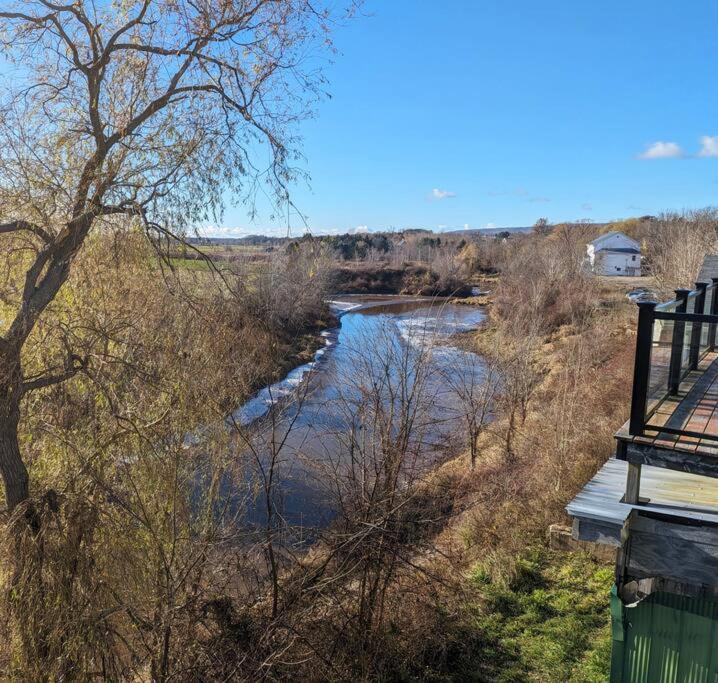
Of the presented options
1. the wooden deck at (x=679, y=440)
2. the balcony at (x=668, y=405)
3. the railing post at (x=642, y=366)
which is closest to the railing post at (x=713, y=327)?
the balcony at (x=668, y=405)

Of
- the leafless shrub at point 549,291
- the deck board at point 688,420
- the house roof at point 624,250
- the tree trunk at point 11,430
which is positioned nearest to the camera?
the deck board at point 688,420

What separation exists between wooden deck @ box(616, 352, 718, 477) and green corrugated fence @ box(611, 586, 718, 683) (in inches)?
53.3

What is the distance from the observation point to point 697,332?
628 centimetres

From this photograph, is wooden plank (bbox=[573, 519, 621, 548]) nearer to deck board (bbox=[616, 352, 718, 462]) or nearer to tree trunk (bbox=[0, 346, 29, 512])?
deck board (bbox=[616, 352, 718, 462])

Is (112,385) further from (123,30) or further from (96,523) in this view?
(123,30)

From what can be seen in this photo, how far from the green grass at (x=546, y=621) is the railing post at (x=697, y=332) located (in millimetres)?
4140

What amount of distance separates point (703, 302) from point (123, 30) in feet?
22.9

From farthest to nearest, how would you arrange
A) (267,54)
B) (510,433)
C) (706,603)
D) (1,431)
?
1. (510,433)
2. (267,54)
3. (1,431)
4. (706,603)

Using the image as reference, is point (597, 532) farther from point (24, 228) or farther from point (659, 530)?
point (24, 228)

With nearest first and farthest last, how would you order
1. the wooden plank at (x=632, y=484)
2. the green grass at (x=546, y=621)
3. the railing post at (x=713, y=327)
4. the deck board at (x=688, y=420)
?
the deck board at (x=688, y=420) → the wooden plank at (x=632, y=484) → the railing post at (x=713, y=327) → the green grass at (x=546, y=621)

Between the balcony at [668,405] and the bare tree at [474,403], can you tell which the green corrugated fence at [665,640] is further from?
the bare tree at [474,403]

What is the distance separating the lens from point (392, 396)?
9.28 m

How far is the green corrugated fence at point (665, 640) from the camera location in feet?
16.7

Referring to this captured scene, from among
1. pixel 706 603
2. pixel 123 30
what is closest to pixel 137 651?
pixel 706 603
